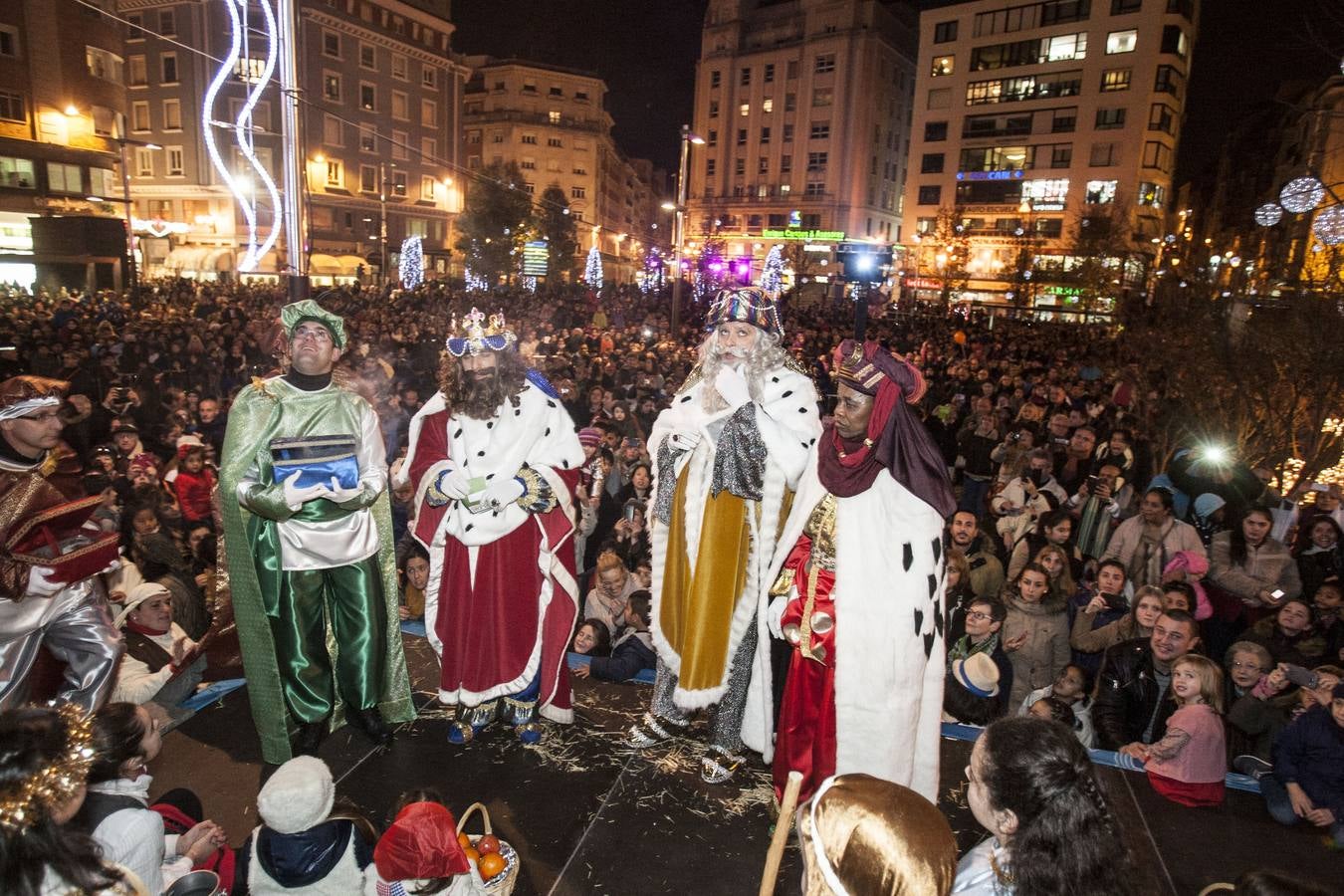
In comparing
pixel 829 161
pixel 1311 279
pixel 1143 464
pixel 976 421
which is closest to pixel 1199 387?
pixel 1143 464

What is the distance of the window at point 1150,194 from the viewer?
56156 mm

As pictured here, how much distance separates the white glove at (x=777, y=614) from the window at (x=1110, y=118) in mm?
64699

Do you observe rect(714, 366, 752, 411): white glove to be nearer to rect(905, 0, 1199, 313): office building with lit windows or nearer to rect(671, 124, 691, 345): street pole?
rect(671, 124, 691, 345): street pole

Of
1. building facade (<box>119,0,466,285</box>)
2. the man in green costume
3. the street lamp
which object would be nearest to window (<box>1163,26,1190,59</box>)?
building facade (<box>119,0,466,285</box>)

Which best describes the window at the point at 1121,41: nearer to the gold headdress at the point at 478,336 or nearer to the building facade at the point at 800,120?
the building facade at the point at 800,120

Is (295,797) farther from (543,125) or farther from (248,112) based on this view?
(543,125)

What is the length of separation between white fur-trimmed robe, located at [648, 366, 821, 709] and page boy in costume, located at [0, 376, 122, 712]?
2875 millimetres

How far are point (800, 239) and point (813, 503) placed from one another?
64439mm

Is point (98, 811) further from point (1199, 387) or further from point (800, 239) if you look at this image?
point (800, 239)

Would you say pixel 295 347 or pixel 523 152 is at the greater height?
pixel 523 152

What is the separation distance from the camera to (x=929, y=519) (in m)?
3.41

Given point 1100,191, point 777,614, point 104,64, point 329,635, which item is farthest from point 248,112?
point 1100,191

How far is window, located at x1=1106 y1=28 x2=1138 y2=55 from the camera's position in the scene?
54.6m

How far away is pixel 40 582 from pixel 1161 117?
224ft
